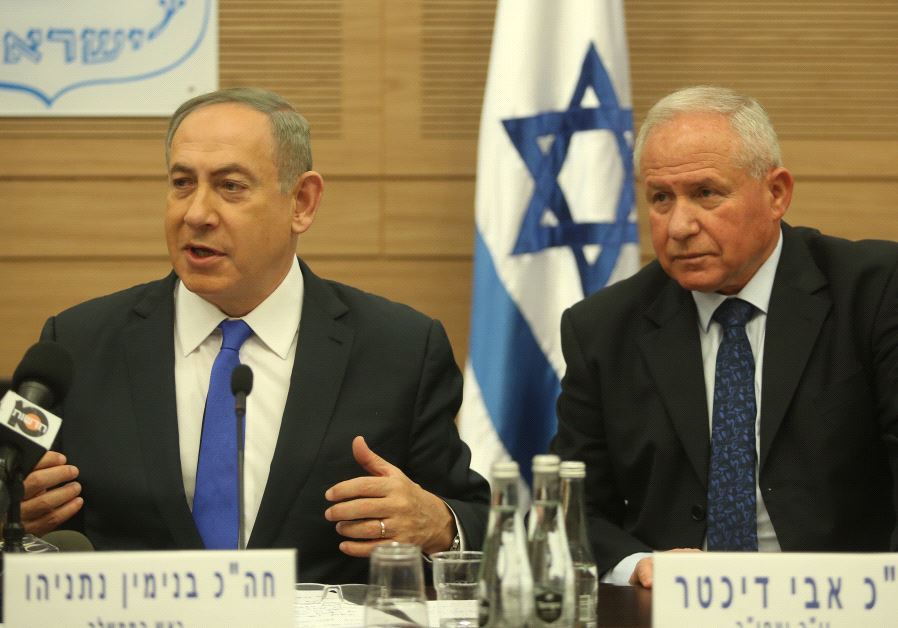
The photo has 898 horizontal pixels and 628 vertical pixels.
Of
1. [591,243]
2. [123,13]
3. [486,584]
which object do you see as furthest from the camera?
[123,13]

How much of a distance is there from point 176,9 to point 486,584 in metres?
3.45

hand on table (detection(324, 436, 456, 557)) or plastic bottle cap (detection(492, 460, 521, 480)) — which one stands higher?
plastic bottle cap (detection(492, 460, 521, 480))

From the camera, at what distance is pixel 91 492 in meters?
2.48

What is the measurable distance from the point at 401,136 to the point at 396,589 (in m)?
3.15

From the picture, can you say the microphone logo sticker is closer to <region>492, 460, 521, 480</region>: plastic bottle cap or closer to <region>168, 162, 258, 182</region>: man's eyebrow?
<region>492, 460, 521, 480</region>: plastic bottle cap

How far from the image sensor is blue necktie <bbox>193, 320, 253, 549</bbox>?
2.40m

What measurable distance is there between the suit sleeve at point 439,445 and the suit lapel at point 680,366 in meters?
0.48

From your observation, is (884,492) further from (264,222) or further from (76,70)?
(76,70)

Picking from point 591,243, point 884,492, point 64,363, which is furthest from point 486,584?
point 591,243

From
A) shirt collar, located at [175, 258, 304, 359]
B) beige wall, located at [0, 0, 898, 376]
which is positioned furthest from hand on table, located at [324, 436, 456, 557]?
beige wall, located at [0, 0, 898, 376]

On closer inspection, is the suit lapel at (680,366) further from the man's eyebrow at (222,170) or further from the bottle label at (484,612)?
the bottle label at (484,612)

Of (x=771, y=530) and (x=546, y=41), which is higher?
(x=546, y=41)

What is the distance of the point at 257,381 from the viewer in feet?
8.59

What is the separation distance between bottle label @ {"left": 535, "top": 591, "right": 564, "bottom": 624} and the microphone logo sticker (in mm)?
793
